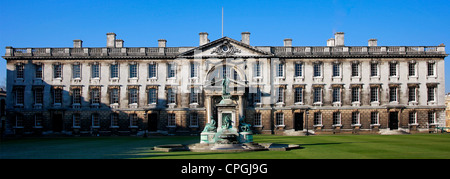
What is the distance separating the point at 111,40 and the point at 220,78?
13.0 m

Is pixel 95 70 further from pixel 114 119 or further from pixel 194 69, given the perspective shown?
pixel 194 69

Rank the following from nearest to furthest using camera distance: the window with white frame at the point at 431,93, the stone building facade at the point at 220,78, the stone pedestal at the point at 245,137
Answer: the stone pedestal at the point at 245,137 < the stone building facade at the point at 220,78 < the window with white frame at the point at 431,93

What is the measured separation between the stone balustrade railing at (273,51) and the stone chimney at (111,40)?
4.29 feet

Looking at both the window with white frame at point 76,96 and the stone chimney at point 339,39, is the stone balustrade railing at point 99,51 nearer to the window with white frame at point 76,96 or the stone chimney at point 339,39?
the window with white frame at point 76,96

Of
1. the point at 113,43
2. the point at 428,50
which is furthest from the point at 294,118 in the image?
the point at 113,43

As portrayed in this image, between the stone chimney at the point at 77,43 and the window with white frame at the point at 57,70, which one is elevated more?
the stone chimney at the point at 77,43

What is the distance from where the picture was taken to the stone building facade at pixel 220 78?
4634 centimetres

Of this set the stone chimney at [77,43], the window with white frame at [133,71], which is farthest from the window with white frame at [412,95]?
the stone chimney at [77,43]

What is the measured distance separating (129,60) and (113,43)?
3.10m

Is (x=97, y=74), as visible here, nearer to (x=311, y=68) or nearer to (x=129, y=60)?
(x=129, y=60)

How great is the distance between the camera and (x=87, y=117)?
46906mm

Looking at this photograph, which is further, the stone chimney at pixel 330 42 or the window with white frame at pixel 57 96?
the stone chimney at pixel 330 42

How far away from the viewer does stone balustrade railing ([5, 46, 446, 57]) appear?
46.6 metres

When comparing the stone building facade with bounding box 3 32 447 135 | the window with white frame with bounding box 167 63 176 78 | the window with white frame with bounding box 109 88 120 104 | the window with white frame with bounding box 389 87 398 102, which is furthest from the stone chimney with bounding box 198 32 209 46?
the window with white frame with bounding box 389 87 398 102
